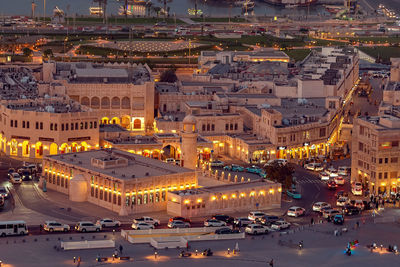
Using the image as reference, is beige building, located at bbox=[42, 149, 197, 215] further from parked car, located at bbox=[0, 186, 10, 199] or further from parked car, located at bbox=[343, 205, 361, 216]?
parked car, located at bbox=[343, 205, 361, 216]

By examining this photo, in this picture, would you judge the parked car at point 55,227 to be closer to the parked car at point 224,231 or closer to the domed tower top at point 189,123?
the parked car at point 224,231

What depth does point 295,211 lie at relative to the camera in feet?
212

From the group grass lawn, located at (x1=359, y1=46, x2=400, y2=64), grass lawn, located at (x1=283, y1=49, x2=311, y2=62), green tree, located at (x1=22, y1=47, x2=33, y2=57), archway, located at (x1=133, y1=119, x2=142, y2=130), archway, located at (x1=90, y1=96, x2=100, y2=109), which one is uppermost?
green tree, located at (x1=22, y1=47, x2=33, y2=57)

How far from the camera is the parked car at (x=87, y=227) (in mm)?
60156

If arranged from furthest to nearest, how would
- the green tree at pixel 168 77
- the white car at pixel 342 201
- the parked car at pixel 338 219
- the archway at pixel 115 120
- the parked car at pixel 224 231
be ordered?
the green tree at pixel 168 77
the archway at pixel 115 120
the white car at pixel 342 201
the parked car at pixel 338 219
the parked car at pixel 224 231

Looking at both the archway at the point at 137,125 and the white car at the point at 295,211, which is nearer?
the white car at the point at 295,211

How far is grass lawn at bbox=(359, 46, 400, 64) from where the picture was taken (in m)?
142

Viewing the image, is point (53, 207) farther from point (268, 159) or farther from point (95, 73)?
point (95, 73)

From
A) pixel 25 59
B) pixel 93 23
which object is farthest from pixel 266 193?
pixel 93 23

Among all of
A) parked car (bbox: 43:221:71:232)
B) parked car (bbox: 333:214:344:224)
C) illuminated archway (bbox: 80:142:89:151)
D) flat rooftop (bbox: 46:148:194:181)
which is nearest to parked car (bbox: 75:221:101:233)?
parked car (bbox: 43:221:71:232)

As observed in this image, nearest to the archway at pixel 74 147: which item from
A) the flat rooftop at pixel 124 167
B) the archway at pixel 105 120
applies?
the flat rooftop at pixel 124 167

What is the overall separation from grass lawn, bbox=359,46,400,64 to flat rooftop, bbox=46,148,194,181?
72.5m

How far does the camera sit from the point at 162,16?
640 ft

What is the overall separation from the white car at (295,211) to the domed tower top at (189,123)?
935cm
